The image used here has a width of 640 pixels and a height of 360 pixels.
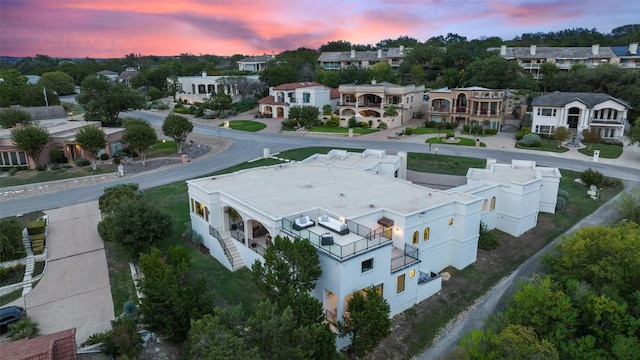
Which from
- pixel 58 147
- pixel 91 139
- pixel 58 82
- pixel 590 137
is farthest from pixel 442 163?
pixel 58 82

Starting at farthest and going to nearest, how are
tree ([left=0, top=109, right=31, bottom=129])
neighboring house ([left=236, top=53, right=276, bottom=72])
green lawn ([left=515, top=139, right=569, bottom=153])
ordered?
neighboring house ([left=236, top=53, right=276, bottom=72]), tree ([left=0, top=109, right=31, bottom=129]), green lawn ([left=515, top=139, right=569, bottom=153])

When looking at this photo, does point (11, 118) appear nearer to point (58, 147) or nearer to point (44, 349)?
point (58, 147)

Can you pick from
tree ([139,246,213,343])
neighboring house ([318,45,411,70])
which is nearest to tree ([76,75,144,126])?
tree ([139,246,213,343])

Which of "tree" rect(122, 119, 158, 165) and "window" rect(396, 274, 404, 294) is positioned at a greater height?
"tree" rect(122, 119, 158, 165)

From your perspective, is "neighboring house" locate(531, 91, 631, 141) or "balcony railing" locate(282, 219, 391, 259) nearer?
"balcony railing" locate(282, 219, 391, 259)

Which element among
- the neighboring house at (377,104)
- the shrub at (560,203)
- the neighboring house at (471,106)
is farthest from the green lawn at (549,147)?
the neighboring house at (377,104)

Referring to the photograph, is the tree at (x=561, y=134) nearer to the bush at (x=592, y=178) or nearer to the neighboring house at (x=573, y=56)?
the bush at (x=592, y=178)

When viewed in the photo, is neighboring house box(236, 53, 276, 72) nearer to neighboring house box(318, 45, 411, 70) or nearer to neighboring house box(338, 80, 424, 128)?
neighboring house box(318, 45, 411, 70)
